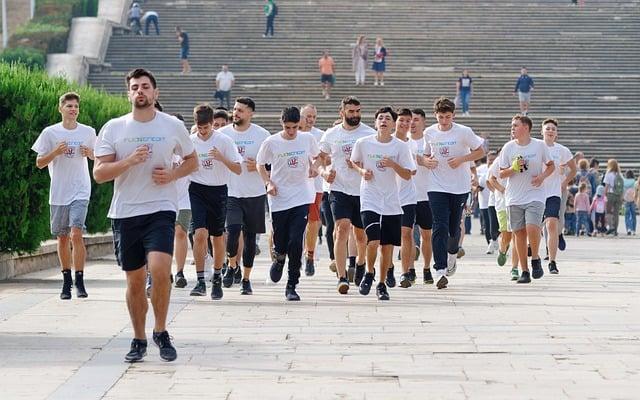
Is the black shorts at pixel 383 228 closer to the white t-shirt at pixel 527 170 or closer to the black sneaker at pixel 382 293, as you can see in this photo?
the black sneaker at pixel 382 293

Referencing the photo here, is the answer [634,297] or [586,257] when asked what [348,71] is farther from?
[634,297]

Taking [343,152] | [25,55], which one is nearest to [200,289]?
[343,152]

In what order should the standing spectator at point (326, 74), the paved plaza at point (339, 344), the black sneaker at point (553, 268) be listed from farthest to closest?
1. the standing spectator at point (326, 74)
2. the black sneaker at point (553, 268)
3. the paved plaza at point (339, 344)

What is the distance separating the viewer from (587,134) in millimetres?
44719

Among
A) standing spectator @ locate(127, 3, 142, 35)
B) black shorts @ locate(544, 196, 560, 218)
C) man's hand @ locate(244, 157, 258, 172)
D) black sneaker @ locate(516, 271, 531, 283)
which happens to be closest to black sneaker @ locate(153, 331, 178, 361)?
man's hand @ locate(244, 157, 258, 172)

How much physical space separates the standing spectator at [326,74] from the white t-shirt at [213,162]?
2914 cm

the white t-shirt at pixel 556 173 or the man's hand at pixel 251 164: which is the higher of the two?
the man's hand at pixel 251 164

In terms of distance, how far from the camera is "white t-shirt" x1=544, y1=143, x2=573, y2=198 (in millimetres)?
19672

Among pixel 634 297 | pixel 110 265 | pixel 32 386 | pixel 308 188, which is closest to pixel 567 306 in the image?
pixel 634 297

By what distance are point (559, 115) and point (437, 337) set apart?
34.7 m

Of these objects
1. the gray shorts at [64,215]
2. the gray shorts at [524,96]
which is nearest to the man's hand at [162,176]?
the gray shorts at [64,215]

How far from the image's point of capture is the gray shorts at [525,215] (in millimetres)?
18078

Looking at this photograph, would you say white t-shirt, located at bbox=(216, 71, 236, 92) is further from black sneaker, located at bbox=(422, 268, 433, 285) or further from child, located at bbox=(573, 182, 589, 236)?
black sneaker, located at bbox=(422, 268, 433, 285)

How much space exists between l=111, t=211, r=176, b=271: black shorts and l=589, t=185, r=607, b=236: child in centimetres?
2481
